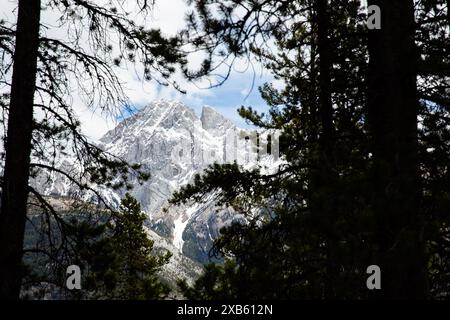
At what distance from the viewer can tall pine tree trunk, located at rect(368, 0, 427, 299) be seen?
354cm

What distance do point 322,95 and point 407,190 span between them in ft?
A: 9.69

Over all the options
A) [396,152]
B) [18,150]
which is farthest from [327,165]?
[18,150]

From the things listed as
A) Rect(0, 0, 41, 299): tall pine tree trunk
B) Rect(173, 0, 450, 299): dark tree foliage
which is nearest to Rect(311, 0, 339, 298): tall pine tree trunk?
Rect(173, 0, 450, 299): dark tree foliage

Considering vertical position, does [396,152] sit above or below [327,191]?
above

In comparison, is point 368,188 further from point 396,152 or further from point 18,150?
point 18,150

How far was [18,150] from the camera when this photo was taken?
5.77 metres

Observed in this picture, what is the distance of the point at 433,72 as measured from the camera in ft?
15.6

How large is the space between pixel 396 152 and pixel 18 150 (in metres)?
4.37

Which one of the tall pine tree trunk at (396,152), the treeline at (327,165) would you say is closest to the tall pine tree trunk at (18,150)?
the treeline at (327,165)

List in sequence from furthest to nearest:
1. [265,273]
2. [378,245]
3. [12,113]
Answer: [12,113] → [265,273] → [378,245]

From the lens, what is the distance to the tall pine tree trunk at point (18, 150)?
18.5 feet
